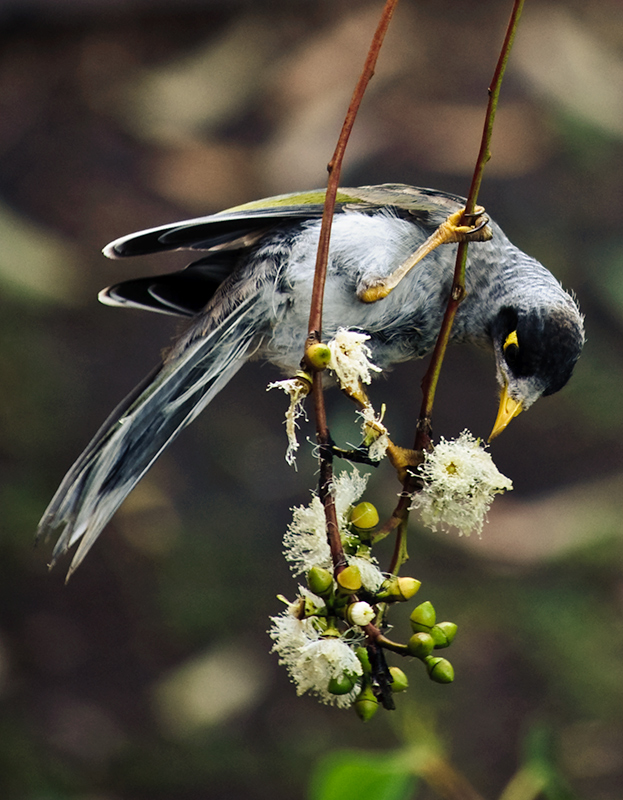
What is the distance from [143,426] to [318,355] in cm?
68

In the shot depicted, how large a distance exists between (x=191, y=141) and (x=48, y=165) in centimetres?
80

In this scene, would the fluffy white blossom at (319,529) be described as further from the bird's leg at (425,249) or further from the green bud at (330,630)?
the bird's leg at (425,249)

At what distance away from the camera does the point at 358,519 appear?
4.02 ft

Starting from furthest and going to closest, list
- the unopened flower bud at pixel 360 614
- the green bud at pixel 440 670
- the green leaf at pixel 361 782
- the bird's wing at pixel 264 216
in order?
the bird's wing at pixel 264 216 → the green leaf at pixel 361 782 → the green bud at pixel 440 670 → the unopened flower bud at pixel 360 614

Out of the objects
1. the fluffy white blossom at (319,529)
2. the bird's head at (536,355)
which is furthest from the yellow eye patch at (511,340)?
the fluffy white blossom at (319,529)

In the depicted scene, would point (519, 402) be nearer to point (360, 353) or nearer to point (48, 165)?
point (360, 353)

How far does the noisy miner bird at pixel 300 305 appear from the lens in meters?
1.75

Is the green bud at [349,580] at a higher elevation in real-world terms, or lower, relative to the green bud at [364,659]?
higher

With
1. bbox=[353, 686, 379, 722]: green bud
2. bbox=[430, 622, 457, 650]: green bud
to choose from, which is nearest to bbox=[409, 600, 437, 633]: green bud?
bbox=[430, 622, 457, 650]: green bud

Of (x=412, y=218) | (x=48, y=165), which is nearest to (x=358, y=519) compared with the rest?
(x=412, y=218)

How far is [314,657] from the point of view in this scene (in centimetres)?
113

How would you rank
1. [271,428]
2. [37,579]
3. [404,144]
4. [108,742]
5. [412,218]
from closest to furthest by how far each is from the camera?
[412,218] → [108,742] → [37,579] → [271,428] → [404,144]

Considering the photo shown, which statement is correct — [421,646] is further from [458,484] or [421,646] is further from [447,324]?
[447,324]

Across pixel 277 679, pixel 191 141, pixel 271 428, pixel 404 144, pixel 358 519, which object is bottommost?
pixel 358 519
